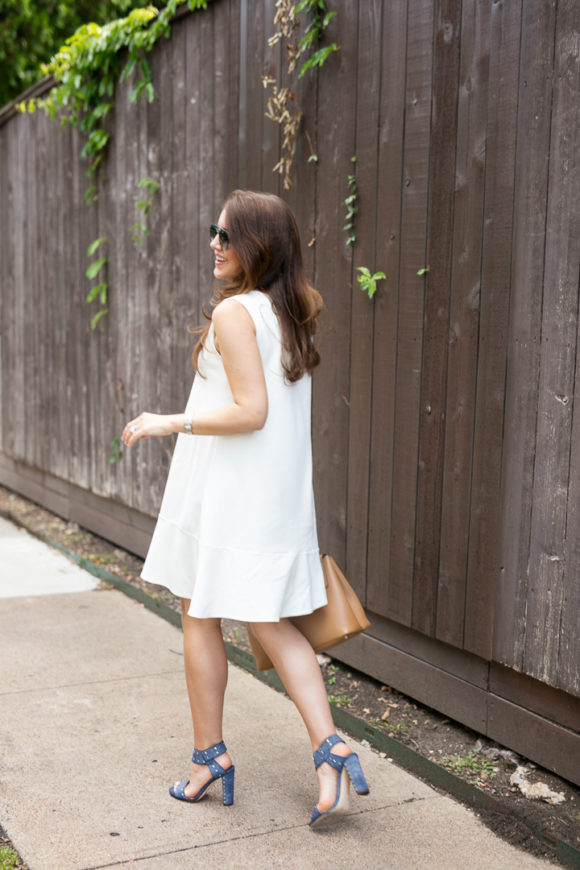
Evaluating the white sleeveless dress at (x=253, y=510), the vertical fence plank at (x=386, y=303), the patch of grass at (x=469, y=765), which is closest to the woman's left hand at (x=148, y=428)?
the white sleeveless dress at (x=253, y=510)

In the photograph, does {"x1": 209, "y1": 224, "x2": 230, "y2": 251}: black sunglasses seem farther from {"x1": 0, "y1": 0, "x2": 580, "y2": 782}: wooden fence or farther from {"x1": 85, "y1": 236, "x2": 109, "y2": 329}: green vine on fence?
{"x1": 85, "y1": 236, "x2": 109, "y2": 329}: green vine on fence

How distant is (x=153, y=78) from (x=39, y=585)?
2946 mm

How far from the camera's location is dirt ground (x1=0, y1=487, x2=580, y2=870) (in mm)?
2551

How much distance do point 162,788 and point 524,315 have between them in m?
1.81

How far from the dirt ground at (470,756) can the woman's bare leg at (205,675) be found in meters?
0.61

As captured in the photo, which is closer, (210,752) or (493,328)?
(210,752)

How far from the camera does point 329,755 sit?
2.37 m

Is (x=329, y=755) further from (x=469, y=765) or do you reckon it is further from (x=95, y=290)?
(x=95, y=290)

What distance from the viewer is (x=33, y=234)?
681 centimetres

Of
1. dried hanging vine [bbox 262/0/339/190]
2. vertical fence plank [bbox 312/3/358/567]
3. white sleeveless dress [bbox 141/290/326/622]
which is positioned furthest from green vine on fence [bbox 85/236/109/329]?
white sleeveless dress [bbox 141/290/326/622]

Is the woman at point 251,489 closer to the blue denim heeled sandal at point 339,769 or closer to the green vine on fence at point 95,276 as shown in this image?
the blue denim heeled sandal at point 339,769

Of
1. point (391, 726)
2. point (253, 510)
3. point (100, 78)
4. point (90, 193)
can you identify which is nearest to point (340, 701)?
point (391, 726)

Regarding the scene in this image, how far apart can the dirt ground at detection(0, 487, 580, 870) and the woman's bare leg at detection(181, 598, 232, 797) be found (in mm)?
610

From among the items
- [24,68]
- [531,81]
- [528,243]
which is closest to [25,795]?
[528,243]
